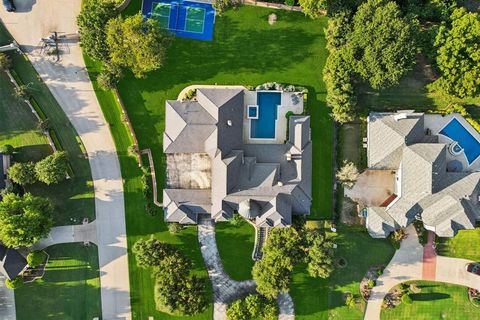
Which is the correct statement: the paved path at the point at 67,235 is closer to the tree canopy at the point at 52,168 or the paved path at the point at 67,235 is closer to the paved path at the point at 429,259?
the tree canopy at the point at 52,168

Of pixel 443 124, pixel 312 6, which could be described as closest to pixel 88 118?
pixel 312 6

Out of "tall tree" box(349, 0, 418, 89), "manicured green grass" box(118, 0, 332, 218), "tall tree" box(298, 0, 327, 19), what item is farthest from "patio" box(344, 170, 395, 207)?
"tall tree" box(298, 0, 327, 19)

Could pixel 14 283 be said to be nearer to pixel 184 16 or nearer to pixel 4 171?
pixel 4 171

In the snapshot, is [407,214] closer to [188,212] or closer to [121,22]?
[188,212]

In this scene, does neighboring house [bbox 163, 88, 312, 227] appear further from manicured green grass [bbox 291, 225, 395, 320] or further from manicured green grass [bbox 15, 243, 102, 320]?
manicured green grass [bbox 15, 243, 102, 320]

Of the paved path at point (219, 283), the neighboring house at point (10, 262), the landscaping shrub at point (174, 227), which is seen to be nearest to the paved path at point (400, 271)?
the paved path at point (219, 283)
